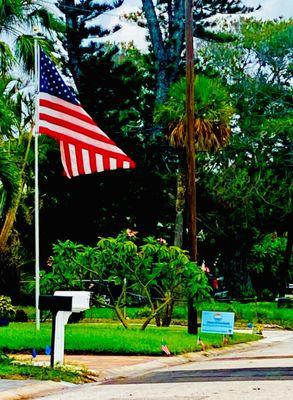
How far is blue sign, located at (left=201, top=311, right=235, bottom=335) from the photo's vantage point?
830 inches

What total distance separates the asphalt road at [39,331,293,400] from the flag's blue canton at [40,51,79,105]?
6082 millimetres

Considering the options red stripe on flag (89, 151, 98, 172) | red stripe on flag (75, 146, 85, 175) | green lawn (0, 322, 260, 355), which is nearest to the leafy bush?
green lawn (0, 322, 260, 355)

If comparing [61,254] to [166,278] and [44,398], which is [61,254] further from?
[44,398]

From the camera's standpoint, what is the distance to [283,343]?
2423 cm

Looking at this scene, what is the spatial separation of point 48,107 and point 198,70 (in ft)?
89.2

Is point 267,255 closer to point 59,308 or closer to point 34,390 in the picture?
point 59,308

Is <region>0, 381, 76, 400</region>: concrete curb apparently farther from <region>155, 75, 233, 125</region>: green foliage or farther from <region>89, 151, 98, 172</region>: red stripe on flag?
<region>155, 75, 233, 125</region>: green foliage

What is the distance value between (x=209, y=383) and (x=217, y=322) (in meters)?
8.14

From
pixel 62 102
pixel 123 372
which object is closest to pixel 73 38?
pixel 62 102

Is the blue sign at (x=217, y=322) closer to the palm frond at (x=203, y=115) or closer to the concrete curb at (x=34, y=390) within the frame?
the concrete curb at (x=34, y=390)

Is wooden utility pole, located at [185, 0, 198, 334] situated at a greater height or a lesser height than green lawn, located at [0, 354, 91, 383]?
greater

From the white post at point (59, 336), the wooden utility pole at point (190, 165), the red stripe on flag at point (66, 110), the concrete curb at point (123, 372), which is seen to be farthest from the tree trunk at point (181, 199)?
the white post at point (59, 336)

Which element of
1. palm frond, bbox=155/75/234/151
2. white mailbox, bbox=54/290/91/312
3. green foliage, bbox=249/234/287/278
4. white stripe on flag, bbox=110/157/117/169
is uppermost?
palm frond, bbox=155/75/234/151

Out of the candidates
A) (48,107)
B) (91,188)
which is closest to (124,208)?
(91,188)
